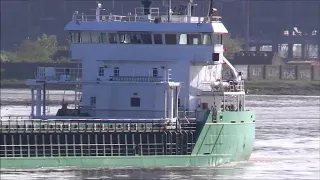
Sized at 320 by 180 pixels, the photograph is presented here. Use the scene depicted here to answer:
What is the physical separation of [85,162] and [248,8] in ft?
402

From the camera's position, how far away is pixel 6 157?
57469 millimetres

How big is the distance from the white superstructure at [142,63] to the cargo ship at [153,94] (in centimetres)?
4

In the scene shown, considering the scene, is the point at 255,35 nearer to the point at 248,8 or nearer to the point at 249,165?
the point at 248,8

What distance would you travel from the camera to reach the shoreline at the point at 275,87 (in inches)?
5374

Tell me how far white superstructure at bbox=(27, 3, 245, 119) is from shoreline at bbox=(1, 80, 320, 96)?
70689 mm

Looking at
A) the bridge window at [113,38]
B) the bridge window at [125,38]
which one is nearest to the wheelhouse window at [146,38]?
the bridge window at [125,38]

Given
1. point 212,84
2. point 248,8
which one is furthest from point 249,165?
point 248,8

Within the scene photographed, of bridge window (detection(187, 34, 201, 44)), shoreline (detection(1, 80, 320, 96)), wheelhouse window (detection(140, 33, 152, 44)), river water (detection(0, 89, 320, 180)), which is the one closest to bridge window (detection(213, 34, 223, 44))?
bridge window (detection(187, 34, 201, 44))

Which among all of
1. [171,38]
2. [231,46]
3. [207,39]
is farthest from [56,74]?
[231,46]

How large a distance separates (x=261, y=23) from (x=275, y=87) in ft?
159

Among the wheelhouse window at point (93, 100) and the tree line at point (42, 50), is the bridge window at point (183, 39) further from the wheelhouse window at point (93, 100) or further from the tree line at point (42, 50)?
the tree line at point (42, 50)

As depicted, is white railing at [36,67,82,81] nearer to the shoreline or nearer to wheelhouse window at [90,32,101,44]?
wheelhouse window at [90,32,101,44]

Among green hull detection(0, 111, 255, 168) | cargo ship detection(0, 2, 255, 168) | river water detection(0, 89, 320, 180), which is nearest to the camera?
river water detection(0, 89, 320, 180)

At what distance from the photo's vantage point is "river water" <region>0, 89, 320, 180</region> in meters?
57.4
